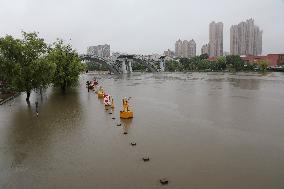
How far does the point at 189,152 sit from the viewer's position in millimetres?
13641

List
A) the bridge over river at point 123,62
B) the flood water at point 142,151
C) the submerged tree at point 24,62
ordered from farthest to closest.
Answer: the bridge over river at point 123,62 < the submerged tree at point 24,62 < the flood water at point 142,151

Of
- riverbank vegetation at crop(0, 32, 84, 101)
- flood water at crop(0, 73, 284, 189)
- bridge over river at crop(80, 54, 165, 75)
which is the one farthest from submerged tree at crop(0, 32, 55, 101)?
bridge over river at crop(80, 54, 165, 75)

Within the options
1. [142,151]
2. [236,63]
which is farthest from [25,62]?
[236,63]

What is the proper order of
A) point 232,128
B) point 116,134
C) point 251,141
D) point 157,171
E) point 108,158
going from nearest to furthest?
1. point 157,171
2. point 108,158
3. point 251,141
4. point 116,134
5. point 232,128

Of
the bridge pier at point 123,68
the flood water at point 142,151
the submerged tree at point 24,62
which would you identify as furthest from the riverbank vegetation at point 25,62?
the bridge pier at point 123,68

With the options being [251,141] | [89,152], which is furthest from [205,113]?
[89,152]

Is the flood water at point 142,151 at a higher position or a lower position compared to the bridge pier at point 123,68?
lower

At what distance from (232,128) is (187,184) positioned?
911 centimetres

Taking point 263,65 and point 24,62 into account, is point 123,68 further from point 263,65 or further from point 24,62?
point 24,62

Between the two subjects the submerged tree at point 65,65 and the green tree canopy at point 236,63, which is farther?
the green tree canopy at point 236,63

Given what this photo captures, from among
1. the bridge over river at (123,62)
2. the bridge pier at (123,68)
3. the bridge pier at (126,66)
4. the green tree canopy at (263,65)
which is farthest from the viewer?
the bridge pier at (126,66)

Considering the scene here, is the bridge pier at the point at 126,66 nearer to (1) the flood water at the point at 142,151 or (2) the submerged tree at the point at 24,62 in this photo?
(2) the submerged tree at the point at 24,62

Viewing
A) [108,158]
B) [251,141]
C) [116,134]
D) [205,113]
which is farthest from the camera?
[205,113]

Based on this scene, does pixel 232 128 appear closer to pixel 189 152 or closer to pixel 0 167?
pixel 189 152
